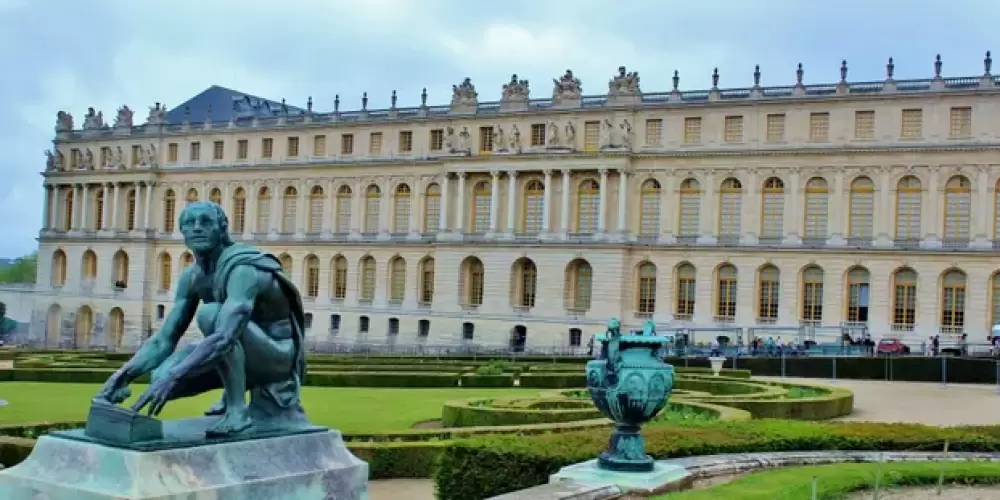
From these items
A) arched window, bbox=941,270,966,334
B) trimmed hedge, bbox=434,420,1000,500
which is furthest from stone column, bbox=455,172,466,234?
trimmed hedge, bbox=434,420,1000,500

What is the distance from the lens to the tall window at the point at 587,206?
198 feet

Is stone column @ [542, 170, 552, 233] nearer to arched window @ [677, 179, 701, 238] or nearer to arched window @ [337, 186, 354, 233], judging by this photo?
arched window @ [677, 179, 701, 238]

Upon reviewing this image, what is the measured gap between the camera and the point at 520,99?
6275 centimetres

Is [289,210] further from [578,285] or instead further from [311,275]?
[578,285]

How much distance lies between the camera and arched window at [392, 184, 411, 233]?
6688cm

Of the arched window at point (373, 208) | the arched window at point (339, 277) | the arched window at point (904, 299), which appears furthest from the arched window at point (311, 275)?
the arched window at point (904, 299)

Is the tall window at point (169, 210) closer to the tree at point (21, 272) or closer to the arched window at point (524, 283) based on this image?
the arched window at point (524, 283)

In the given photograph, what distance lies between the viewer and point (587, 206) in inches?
2388

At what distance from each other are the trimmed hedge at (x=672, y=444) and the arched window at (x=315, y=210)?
56.5 metres

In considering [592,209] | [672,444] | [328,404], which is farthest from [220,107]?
[672,444]

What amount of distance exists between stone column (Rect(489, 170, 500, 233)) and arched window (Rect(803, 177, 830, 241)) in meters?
17.1

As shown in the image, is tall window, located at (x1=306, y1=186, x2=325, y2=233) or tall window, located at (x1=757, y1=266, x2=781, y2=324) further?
tall window, located at (x1=306, y1=186, x2=325, y2=233)

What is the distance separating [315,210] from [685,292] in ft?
83.3

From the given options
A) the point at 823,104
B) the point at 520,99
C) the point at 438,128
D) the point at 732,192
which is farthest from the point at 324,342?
the point at 823,104
